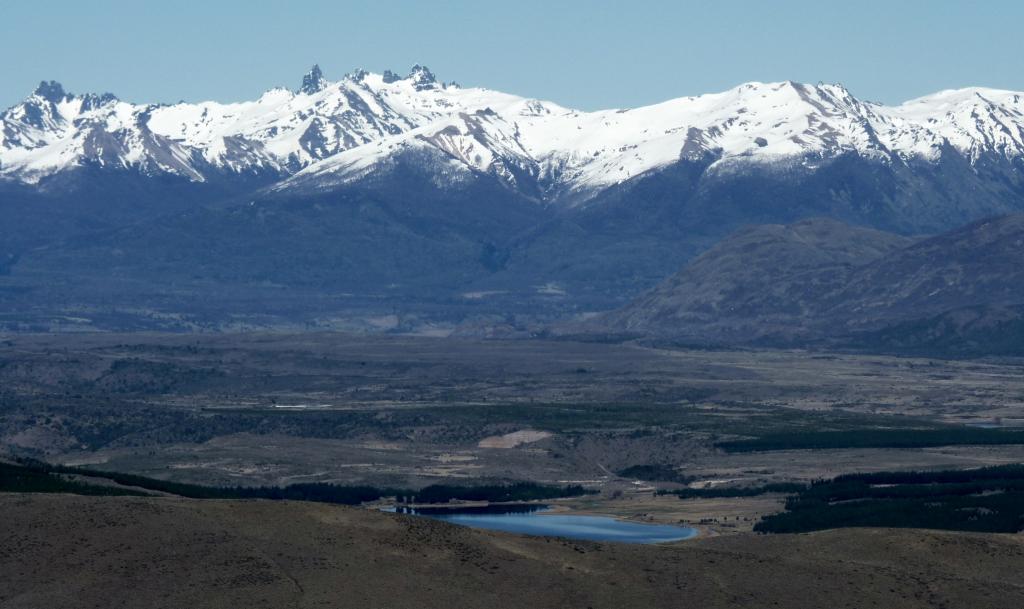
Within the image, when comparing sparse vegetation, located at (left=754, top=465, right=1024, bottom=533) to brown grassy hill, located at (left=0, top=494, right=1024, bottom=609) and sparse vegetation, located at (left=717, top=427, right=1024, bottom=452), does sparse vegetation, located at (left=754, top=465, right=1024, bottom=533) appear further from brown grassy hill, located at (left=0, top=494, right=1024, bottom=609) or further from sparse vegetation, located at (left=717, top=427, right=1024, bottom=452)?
brown grassy hill, located at (left=0, top=494, right=1024, bottom=609)

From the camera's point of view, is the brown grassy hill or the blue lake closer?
the brown grassy hill

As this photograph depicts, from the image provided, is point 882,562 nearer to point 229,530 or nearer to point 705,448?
point 229,530

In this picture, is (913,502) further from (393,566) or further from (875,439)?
(393,566)

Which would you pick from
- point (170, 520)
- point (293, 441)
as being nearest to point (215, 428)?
point (293, 441)

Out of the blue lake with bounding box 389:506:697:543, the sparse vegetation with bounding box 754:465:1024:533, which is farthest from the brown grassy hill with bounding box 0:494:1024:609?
the sparse vegetation with bounding box 754:465:1024:533

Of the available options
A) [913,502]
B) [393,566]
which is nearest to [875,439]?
[913,502]
